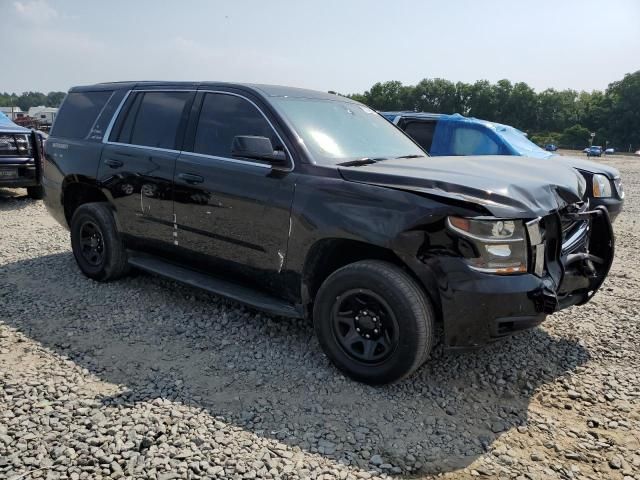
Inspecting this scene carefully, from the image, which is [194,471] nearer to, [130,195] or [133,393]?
[133,393]

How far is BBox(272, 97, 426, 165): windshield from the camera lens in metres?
3.52

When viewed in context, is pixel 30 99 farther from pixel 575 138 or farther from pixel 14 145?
pixel 14 145

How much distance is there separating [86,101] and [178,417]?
3.58 m

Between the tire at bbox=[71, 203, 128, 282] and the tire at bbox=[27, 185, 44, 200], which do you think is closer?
the tire at bbox=[71, 203, 128, 282]

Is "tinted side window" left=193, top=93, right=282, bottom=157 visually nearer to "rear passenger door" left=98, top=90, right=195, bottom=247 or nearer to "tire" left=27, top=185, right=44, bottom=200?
"rear passenger door" left=98, top=90, right=195, bottom=247

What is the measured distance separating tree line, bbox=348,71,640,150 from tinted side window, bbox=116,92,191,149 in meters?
82.6

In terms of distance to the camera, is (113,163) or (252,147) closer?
(252,147)

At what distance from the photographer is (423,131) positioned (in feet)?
26.0

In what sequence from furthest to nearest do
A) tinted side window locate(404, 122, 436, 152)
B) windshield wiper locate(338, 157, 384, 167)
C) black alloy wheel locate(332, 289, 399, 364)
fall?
tinted side window locate(404, 122, 436, 152), windshield wiper locate(338, 157, 384, 167), black alloy wheel locate(332, 289, 399, 364)

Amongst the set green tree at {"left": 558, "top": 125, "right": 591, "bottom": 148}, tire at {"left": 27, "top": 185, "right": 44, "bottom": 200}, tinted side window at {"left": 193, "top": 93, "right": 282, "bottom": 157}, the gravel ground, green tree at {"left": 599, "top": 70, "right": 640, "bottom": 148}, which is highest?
green tree at {"left": 599, "top": 70, "right": 640, "bottom": 148}

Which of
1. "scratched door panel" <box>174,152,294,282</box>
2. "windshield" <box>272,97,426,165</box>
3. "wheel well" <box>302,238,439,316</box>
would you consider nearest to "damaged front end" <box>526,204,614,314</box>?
"wheel well" <box>302,238,439,316</box>

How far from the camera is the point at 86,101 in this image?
4992 mm

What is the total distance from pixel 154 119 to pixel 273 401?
2.70m

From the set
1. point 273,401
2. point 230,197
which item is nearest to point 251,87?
point 230,197
